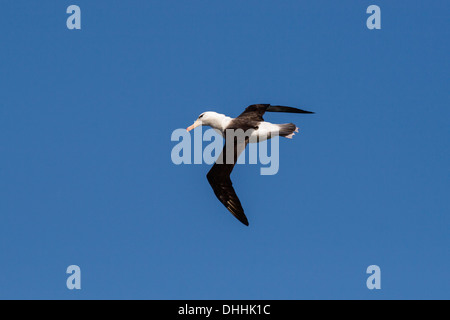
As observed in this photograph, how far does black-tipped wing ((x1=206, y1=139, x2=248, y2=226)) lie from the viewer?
14859 millimetres

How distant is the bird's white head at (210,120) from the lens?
54.6 feet

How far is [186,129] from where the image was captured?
17516mm

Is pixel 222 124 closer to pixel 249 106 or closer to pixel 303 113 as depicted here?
pixel 249 106

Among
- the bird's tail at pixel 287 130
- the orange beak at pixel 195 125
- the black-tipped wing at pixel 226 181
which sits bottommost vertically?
the black-tipped wing at pixel 226 181

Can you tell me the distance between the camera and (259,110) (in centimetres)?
1711

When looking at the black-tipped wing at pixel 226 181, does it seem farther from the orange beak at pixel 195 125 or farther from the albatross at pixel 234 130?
the orange beak at pixel 195 125

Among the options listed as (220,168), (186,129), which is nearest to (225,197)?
(220,168)

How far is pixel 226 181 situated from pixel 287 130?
213 cm

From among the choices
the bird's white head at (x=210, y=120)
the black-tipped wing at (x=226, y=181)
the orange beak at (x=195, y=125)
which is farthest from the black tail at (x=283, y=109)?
the black-tipped wing at (x=226, y=181)

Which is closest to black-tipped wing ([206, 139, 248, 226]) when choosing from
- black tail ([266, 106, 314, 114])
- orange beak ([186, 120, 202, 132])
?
orange beak ([186, 120, 202, 132])

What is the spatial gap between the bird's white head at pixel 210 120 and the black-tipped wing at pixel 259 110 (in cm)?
53

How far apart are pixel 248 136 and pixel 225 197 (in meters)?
1.68

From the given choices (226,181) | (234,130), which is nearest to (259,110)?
(234,130)

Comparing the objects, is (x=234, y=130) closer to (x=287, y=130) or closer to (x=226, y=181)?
(x=287, y=130)
